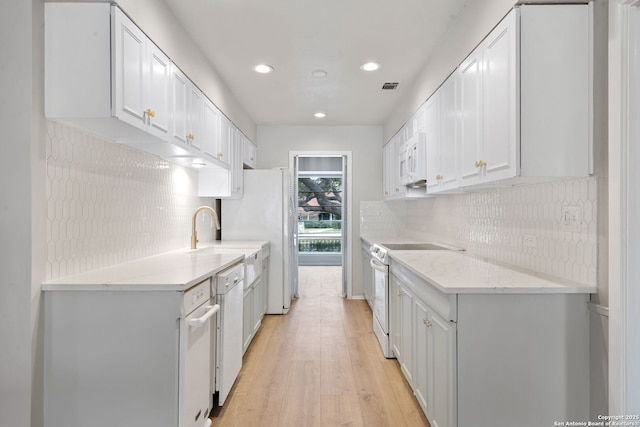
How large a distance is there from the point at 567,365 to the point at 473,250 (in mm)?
→ 1354

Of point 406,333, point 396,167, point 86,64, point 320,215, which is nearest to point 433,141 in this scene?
point 396,167

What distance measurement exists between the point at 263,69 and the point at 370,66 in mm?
974

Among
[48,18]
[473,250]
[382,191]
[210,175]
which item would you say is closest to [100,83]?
[48,18]

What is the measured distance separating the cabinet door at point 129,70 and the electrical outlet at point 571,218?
2.17 metres

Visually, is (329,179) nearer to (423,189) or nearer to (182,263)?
(423,189)

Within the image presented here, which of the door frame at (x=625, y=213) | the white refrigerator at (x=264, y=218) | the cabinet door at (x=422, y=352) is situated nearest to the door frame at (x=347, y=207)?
the white refrigerator at (x=264, y=218)

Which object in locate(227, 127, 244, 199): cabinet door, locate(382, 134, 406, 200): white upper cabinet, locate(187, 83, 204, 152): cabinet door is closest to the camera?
locate(187, 83, 204, 152): cabinet door

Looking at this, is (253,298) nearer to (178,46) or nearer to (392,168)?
(178,46)

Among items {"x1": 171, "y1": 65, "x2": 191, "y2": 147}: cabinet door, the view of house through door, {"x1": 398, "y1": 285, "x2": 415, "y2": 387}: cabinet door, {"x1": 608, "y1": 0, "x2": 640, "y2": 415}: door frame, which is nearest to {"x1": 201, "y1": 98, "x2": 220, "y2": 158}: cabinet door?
{"x1": 171, "y1": 65, "x2": 191, "y2": 147}: cabinet door

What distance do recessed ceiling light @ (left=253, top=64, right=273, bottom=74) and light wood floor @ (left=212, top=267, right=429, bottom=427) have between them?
8.39ft

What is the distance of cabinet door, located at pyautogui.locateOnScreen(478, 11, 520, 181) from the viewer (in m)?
1.71

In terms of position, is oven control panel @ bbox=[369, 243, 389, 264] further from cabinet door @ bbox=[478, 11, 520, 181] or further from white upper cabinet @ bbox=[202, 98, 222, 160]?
white upper cabinet @ bbox=[202, 98, 222, 160]

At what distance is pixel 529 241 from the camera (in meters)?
2.11

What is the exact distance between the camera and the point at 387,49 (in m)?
2.98
